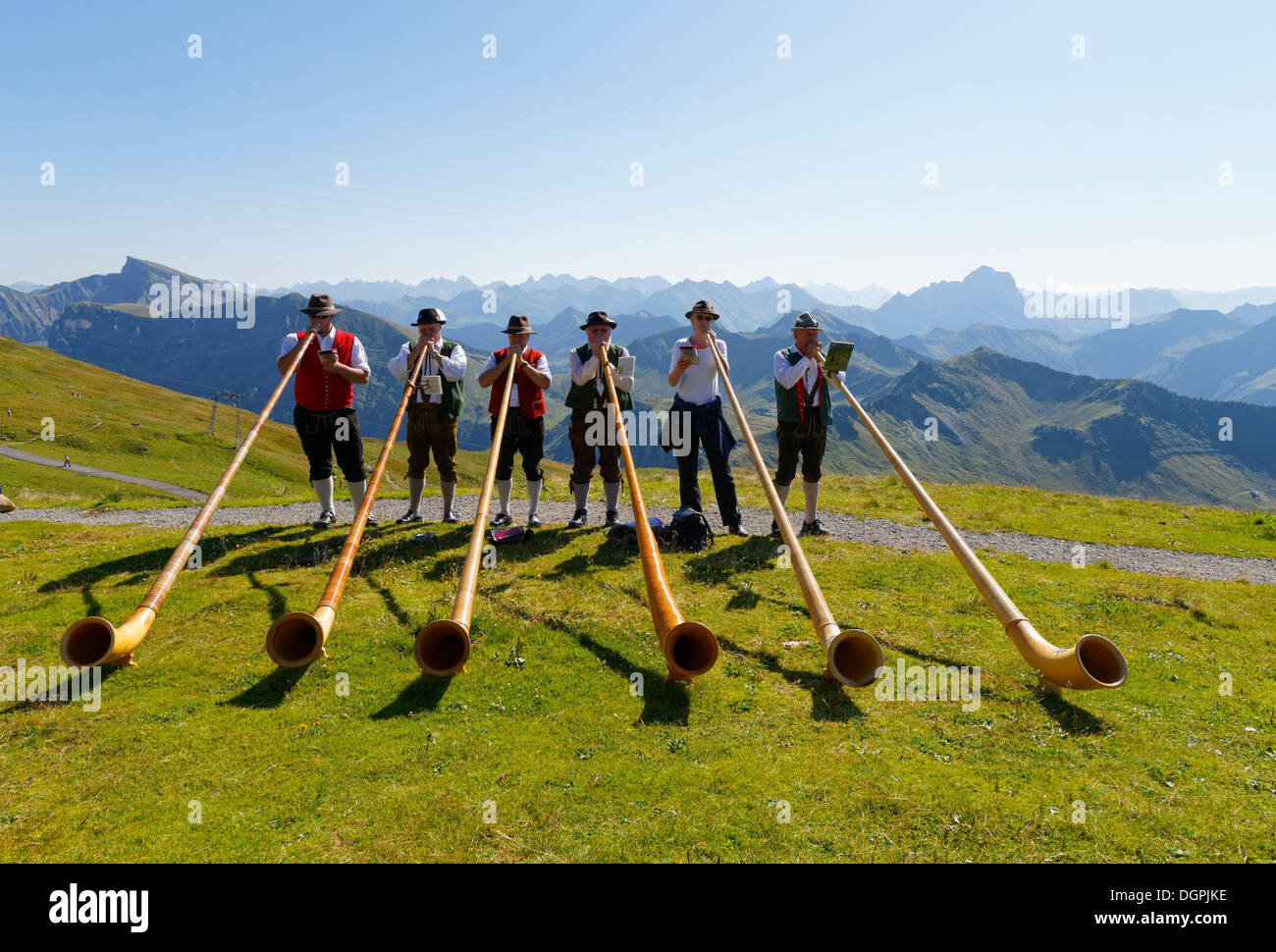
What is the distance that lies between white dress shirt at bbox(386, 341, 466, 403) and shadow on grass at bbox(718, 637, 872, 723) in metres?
7.84

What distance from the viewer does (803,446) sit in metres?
12.3

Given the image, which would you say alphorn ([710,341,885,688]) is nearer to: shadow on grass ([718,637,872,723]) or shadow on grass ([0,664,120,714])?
shadow on grass ([718,637,872,723])

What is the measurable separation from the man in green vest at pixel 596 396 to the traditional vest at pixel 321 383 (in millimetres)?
4158

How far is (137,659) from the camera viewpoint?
7176mm

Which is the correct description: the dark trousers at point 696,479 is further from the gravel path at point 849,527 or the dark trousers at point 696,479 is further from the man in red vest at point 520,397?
the man in red vest at point 520,397

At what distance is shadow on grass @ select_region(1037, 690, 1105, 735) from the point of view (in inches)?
235

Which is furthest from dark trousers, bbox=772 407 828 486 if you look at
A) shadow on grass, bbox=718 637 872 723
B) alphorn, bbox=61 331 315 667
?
alphorn, bbox=61 331 315 667

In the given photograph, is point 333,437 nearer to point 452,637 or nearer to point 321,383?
point 321,383

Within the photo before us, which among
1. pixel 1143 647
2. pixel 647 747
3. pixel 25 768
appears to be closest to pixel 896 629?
pixel 1143 647

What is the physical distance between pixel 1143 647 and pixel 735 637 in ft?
17.0

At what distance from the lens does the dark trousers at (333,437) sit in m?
11.6
